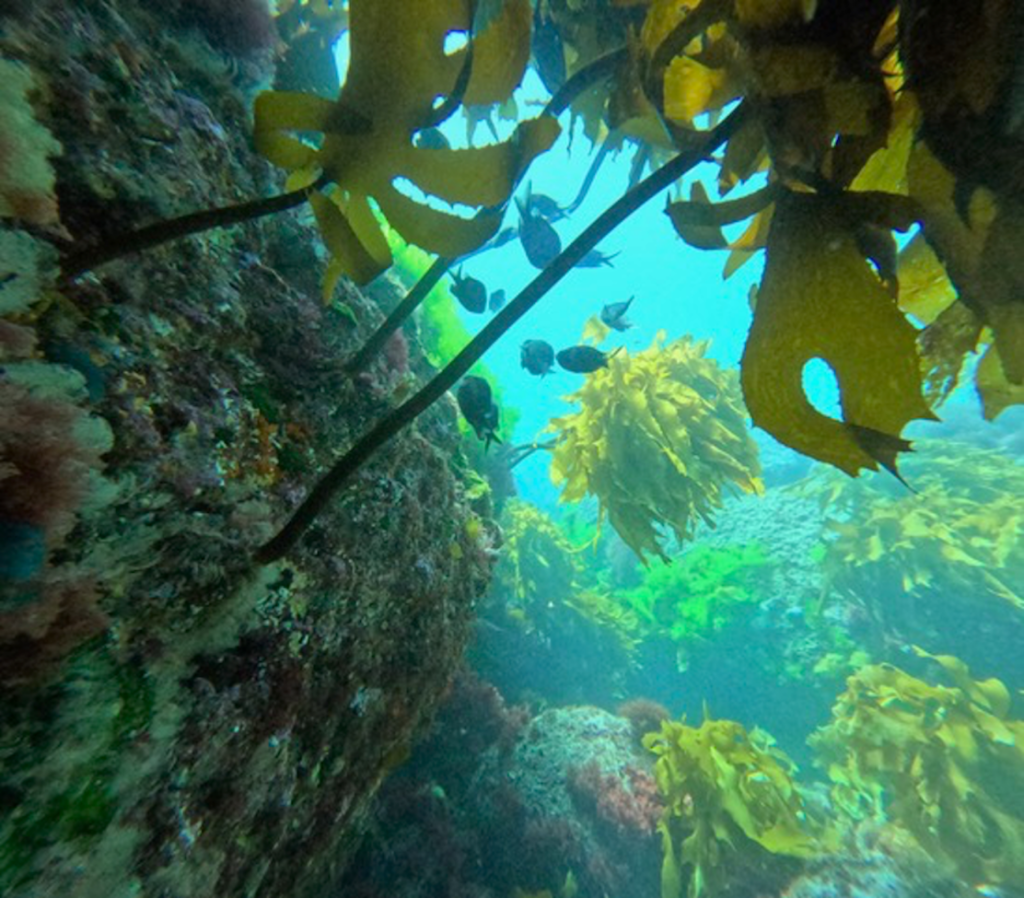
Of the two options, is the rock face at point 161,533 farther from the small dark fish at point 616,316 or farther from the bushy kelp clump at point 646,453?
the bushy kelp clump at point 646,453

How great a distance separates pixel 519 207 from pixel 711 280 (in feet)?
230

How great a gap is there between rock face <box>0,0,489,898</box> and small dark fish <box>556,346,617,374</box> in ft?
6.73

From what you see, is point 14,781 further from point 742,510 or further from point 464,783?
point 742,510

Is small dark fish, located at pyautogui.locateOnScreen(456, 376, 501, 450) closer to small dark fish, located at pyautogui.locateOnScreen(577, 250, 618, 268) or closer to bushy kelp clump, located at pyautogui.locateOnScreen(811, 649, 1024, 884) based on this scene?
small dark fish, located at pyautogui.locateOnScreen(577, 250, 618, 268)

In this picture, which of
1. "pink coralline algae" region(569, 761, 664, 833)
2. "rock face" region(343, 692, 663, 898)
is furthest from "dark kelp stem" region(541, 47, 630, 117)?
"pink coralline algae" region(569, 761, 664, 833)

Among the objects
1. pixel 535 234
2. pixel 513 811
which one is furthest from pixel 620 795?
pixel 535 234

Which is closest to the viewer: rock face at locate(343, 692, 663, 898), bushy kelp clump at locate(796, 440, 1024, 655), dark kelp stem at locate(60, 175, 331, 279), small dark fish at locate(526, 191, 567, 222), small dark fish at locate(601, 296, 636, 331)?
dark kelp stem at locate(60, 175, 331, 279)

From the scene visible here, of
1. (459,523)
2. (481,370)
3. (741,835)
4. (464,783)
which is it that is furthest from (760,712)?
(459,523)

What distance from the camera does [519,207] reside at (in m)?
3.15

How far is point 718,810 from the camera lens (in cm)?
481

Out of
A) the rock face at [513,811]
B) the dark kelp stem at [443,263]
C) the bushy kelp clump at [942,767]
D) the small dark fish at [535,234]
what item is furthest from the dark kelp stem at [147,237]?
the bushy kelp clump at [942,767]

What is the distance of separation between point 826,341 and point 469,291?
2.72 metres

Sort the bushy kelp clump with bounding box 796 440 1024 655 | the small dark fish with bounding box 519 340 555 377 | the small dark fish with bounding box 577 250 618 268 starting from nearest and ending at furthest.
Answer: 1. the small dark fish with bounding box 577 250 618 268
2. the small dark fish with bounding box 519 340 555 377
3. the bushy kelp clump with bounding box 796 440 1024 655

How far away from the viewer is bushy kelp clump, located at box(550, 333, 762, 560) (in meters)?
6.00
